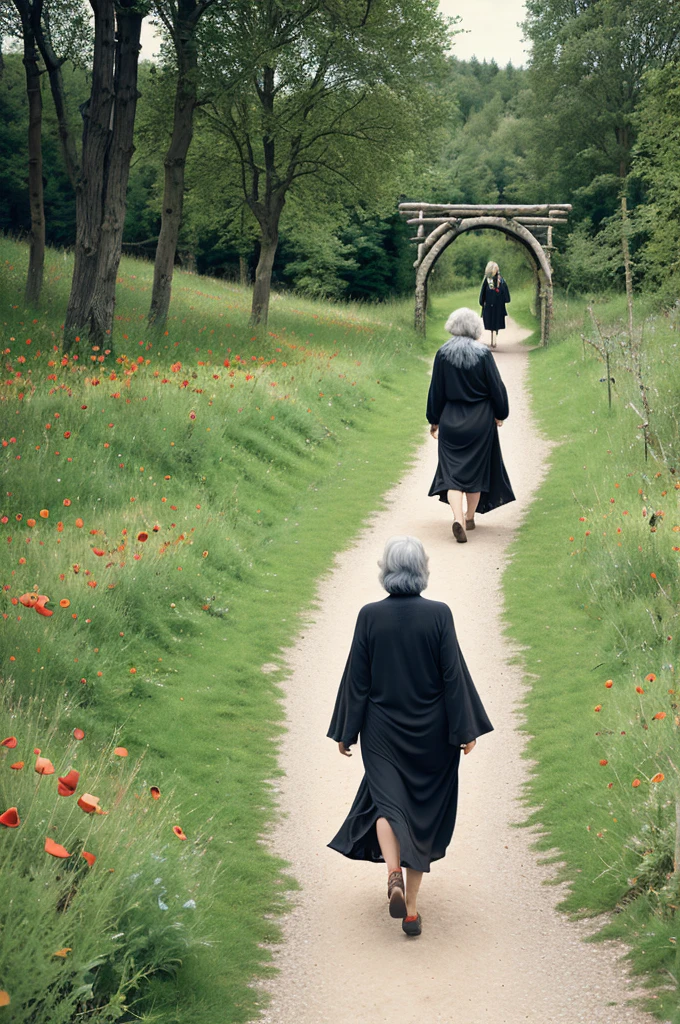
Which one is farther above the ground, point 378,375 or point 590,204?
point 590,204

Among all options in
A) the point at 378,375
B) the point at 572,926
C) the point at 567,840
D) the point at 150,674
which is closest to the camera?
the point at 572,926

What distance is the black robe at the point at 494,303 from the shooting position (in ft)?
90.1

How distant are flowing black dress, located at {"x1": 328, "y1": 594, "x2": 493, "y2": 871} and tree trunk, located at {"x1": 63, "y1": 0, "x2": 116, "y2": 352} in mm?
11554

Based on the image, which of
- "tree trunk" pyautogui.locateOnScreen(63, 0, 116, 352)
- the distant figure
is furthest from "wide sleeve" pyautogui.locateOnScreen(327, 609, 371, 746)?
the distant figure

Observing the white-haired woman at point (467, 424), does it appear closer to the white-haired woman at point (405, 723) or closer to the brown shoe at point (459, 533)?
the brown shoe at point (459, 533)

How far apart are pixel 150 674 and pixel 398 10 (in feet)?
69.1

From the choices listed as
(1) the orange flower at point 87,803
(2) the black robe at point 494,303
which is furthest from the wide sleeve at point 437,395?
(2) the black robe at point 494,303

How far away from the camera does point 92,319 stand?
632 inches

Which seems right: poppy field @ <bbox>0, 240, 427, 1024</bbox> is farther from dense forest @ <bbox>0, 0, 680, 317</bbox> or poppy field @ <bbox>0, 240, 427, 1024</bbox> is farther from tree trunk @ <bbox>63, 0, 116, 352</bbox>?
dense forest @ <bbox>0, 0, 680, 317</bbox>

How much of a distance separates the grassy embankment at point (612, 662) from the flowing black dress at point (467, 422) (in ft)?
2.78

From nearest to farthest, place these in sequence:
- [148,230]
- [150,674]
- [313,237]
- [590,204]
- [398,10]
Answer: [150,674] < [398,10] < [313,237] < [590,204] < [148,230]

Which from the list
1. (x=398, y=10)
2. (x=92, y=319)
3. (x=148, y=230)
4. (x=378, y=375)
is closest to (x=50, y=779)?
(x=92, y=319)

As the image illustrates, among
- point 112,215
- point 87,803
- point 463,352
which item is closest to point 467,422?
point 463,352

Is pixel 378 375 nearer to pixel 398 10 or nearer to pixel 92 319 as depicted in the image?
pixel 92 319
